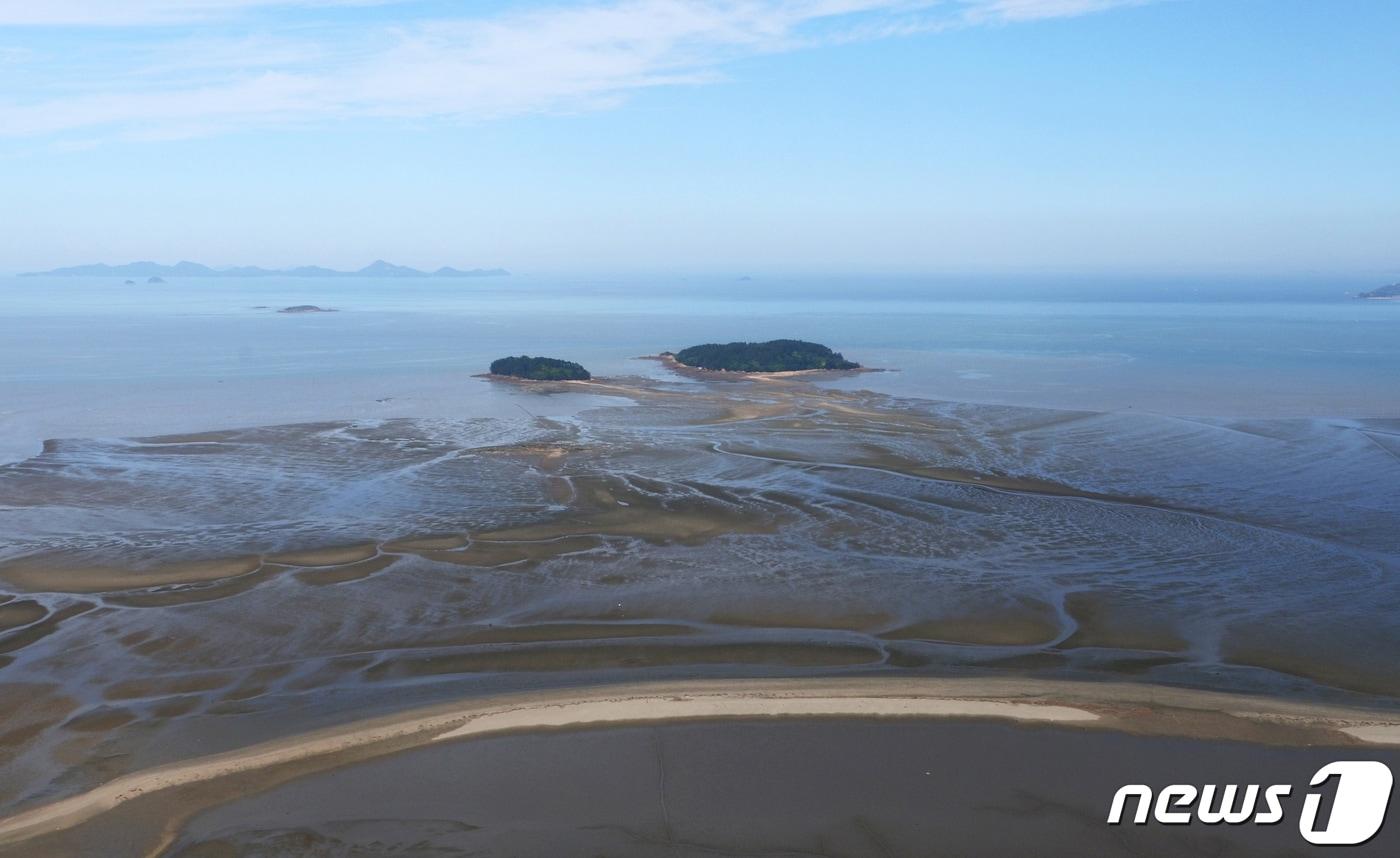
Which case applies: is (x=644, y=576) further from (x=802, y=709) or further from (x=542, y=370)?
(x=542, y=370)

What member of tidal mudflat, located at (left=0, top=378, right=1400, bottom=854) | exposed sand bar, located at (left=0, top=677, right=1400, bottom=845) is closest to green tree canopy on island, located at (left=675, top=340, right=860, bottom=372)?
tidal mudflat, located at (left=0, top=378, right=1400, bottom=854)

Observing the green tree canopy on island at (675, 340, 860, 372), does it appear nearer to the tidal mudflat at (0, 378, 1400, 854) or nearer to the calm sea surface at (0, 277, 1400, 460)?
the calm sea surface at (0, 277, 1400, 460)

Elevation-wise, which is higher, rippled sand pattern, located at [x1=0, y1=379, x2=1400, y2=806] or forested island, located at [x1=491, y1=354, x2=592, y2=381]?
forested island, located at [x1=491, y1=354, x2=592, y2=381]

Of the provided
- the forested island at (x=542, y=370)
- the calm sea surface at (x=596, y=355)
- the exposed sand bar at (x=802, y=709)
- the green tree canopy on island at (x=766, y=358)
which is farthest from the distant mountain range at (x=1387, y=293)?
the exposed sand bar at (x=802, y=709)

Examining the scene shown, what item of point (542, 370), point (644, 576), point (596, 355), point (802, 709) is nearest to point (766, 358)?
point (542, 370)

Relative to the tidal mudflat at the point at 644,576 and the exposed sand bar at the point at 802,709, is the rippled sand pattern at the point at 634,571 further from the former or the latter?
the exposed sand bar at the point at 802,709
